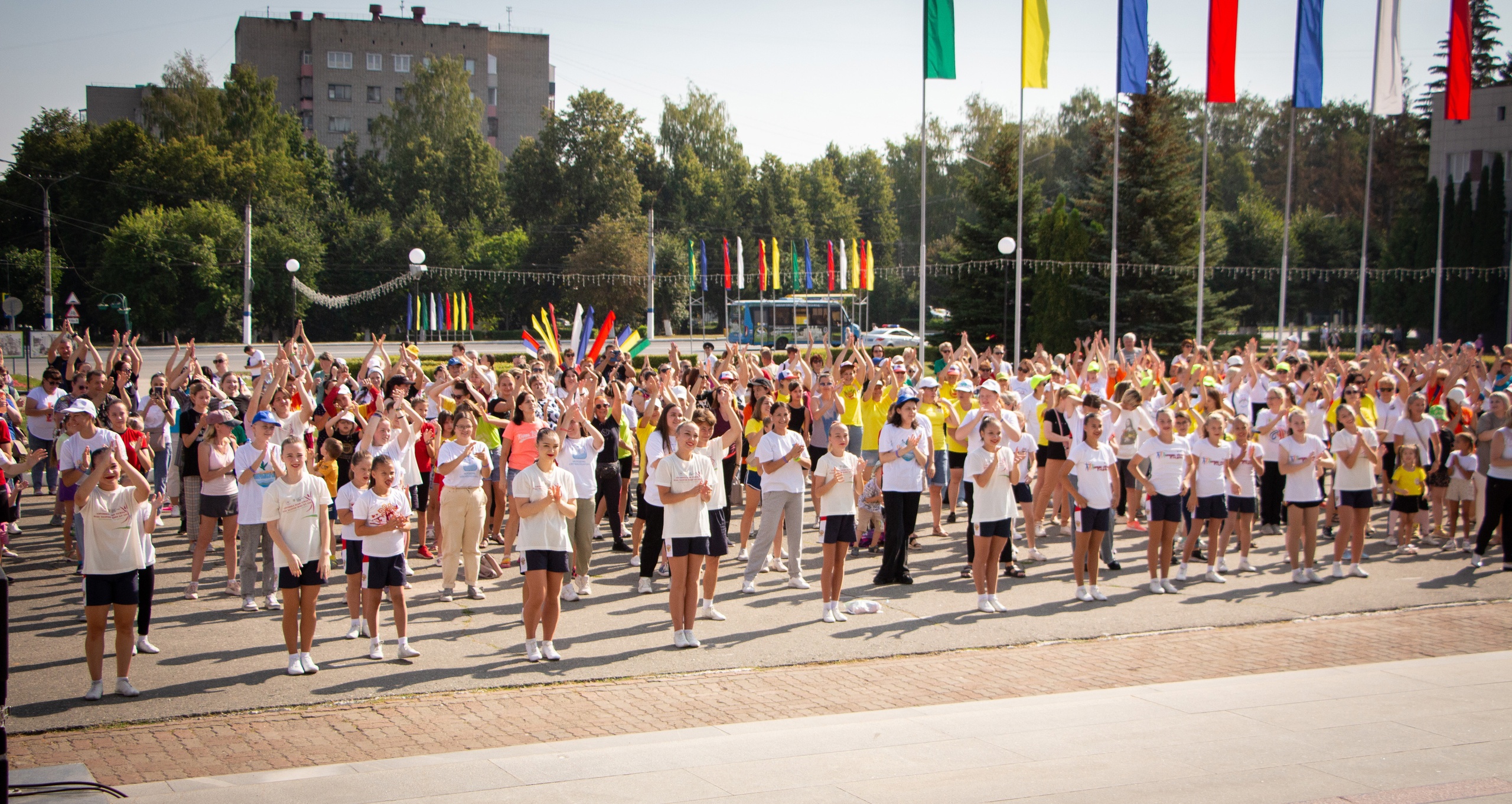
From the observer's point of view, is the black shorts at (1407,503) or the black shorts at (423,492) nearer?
the black shorts at (423,492)

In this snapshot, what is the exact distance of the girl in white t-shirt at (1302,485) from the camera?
10.5 m

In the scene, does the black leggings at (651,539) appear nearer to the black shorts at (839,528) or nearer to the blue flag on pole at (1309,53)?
the black shorts at (839,528)

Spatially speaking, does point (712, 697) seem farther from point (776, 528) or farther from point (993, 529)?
point (993, 529)

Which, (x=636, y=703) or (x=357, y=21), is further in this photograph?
(x=357, y=21)

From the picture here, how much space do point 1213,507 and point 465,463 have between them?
7.03 m

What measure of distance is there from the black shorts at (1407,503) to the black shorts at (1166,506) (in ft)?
12.9

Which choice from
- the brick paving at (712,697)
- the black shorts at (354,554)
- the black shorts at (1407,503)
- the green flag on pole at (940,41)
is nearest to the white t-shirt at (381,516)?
the black shorts at (354,554)

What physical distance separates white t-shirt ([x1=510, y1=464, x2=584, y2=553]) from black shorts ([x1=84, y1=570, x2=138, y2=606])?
2500 millimetres

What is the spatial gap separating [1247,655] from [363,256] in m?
59.4

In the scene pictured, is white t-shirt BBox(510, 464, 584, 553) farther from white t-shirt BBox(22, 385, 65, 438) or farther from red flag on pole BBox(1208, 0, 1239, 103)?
red flag on pole BBox(1208, 0, 1239, 103)

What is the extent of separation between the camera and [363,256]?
199ft

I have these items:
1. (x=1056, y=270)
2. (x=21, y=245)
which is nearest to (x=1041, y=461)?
(x=1056, y=270)

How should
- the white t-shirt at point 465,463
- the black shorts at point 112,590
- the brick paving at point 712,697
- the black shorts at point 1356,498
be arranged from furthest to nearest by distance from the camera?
the black shorts at point 1356,498 → the white t-shirt at point 465,463 → the black shorts at point 112,590 → the brick paving at point 712,697

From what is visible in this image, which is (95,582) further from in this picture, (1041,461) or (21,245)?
(21,245)
